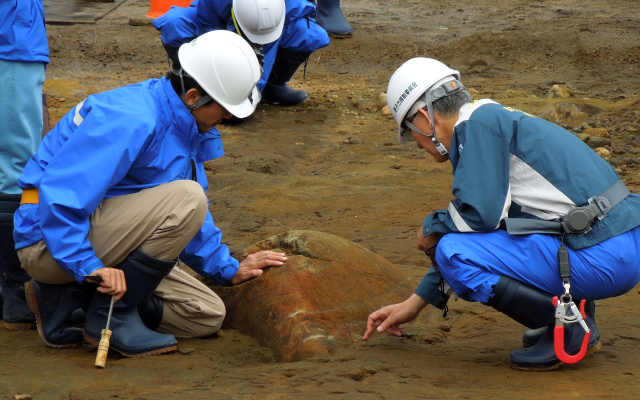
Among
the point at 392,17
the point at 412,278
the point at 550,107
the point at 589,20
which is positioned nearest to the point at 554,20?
the point at 589,20

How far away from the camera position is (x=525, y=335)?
2635 mm

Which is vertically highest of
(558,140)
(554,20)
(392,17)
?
(558,140)

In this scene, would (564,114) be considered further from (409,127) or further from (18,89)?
(18,89)

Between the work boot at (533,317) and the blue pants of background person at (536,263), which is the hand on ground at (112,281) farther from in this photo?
the work boot at (533,317)

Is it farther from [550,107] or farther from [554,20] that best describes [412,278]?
[554,20]

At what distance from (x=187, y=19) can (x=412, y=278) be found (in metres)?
4.26

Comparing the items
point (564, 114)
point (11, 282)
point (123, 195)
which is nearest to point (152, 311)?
point (123, 195)

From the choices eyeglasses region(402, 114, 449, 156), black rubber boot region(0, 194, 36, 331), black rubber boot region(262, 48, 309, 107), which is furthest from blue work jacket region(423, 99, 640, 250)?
black rubber boot region(262, 48, 309, 107)

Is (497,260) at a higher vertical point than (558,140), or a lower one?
lower

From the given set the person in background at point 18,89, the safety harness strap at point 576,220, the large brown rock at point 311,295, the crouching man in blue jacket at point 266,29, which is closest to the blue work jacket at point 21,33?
the person in background at point 18,89

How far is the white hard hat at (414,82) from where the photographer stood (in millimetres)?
2473

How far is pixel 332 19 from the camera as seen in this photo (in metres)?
10.3

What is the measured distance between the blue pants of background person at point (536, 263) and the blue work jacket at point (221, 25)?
4.41m

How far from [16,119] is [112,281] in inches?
51.2
